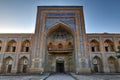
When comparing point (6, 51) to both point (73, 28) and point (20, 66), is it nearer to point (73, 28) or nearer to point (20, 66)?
point (20, 66)

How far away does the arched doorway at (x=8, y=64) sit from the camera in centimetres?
1486

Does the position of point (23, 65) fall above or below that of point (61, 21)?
below

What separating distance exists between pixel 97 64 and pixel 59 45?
657 cm

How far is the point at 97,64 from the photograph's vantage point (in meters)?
15.6

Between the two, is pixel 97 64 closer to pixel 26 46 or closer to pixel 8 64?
pixel 26 46

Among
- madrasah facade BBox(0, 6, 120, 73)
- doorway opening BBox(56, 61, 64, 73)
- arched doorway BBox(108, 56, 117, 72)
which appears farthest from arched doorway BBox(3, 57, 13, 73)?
arched doorway BBox(108, 56, 117, 72)

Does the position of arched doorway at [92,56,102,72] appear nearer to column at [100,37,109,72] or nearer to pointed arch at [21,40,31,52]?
column at [100,37,109,72]

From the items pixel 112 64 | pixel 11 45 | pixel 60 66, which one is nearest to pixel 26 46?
pixel 11 45

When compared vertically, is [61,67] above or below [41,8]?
below

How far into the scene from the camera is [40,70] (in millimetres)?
12586

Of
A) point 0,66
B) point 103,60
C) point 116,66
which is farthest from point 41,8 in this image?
point 116,66

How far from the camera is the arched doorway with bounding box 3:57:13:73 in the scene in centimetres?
1486

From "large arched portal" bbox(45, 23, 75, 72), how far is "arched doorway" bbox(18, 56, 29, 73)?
10.9ft

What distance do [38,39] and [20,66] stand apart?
5.03m
